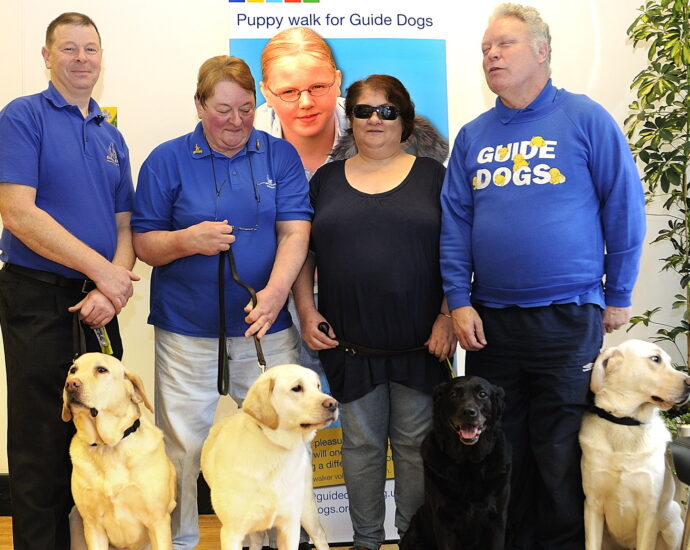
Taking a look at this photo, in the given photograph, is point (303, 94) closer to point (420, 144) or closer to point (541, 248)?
point (420, 144)

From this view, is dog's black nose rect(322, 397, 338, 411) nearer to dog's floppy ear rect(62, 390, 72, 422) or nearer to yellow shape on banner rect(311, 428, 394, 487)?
dog's floppy ear rect(62, 390, 72, 422)

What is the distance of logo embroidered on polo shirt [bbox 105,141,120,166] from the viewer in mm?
2551

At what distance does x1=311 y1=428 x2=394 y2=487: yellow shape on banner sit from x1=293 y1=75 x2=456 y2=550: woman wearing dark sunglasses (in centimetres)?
64

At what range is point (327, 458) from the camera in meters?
3.41

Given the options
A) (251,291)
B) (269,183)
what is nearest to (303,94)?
(269,183)

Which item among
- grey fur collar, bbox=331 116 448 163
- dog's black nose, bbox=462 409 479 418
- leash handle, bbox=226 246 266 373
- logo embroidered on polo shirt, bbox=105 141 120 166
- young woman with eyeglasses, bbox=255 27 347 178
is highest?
young woman with eyeglasses, bbox=255 27 347 178

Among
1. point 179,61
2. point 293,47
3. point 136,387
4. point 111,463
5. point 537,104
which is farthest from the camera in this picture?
point 179,61

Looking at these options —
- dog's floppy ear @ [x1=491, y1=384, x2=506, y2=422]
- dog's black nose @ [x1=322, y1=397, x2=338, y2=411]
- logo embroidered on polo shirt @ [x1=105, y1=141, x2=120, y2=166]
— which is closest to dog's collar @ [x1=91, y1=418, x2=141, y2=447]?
dog's black nose @ [x1=322, y1=397, x2=338, y2=411]

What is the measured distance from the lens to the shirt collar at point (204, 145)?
2.60 metres

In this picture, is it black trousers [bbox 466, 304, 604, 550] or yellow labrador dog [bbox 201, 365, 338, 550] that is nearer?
yellow labrador dog [bbox 201, 365, 338, 550]

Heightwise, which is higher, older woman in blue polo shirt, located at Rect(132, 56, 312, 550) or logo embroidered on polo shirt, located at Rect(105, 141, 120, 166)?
logo embroidered on polo shirt, located at Rect(105, 141, 120, 166)

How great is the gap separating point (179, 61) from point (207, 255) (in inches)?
63.2

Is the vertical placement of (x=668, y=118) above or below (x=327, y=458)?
above

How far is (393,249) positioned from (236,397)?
84 cm
